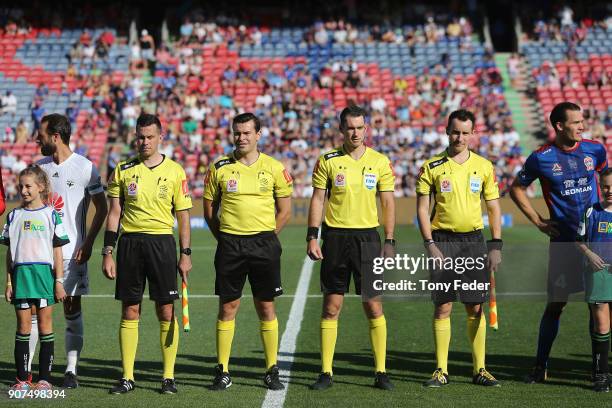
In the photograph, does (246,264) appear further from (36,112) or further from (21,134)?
(36,112)

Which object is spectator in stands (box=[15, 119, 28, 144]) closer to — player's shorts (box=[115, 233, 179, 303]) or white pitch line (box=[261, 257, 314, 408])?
white pitch line (box=[261, 257, 314, 408])

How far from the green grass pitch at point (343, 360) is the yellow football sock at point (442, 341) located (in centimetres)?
19

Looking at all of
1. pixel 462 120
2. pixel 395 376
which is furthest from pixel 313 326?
pixel 462 120

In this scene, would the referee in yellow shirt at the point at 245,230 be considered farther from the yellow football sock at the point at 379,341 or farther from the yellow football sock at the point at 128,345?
the yellow football sock at the point at 379,341

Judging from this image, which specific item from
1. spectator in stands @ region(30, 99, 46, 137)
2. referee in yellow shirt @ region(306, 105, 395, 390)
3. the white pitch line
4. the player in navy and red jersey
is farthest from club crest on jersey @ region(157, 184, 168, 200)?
spectator in stands @ region(30, 99, 46, 137)

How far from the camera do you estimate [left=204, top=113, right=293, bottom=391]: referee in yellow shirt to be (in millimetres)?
7637

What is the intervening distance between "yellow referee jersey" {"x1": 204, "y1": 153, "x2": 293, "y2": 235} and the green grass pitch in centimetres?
129

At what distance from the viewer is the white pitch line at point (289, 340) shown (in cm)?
716

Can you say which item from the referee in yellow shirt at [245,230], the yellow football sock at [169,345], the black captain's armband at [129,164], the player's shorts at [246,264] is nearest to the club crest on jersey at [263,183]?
the referee in yellow shirt at [245,230]

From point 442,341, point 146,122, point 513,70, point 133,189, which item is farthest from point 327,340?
point 513,70

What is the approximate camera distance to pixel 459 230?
7.70 metres

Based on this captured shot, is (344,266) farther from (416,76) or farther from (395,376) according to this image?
(416,76)

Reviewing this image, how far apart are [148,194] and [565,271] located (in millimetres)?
3394

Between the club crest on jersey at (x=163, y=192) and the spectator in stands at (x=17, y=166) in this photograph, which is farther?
the spectator in stands at (x=17, y=166)
